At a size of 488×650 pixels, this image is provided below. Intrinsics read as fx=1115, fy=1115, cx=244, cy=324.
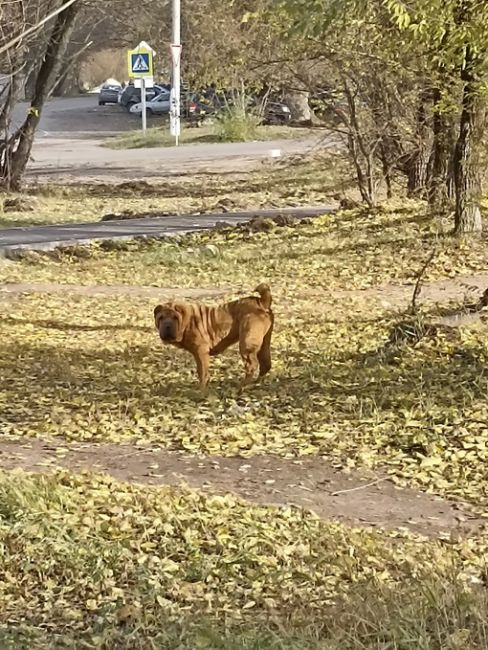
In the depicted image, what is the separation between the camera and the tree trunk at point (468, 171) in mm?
13355

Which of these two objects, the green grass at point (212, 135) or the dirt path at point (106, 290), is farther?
the green grass at point (212, 135)

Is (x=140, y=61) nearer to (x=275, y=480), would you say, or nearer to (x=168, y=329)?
(x=168, y=329)

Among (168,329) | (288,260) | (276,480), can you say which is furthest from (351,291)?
(276,480)

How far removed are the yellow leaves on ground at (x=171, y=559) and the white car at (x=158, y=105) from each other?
1848 inches

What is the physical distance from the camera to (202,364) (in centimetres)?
806

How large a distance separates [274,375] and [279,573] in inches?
158

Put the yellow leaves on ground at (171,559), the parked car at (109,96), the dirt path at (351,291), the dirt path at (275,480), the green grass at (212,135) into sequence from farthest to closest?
the parked car at (109,96) < the green grass at (212,135) < the dirt path at (351,291) < the dirt path at (275,480) < the yellow leaves on ground at (171,559)

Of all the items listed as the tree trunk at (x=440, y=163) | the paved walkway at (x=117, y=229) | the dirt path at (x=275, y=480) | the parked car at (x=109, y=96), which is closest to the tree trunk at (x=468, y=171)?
the tree trunk at (x=440, y=163)

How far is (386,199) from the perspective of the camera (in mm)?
18859

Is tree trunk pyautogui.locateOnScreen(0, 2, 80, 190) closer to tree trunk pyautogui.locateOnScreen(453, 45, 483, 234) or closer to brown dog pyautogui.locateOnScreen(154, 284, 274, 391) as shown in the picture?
tree trunk pyautogui.locateOnScreen(453, 45, 483, 234)

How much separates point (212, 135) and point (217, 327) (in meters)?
30.6

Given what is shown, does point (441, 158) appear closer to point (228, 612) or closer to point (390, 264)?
point (390, 264)

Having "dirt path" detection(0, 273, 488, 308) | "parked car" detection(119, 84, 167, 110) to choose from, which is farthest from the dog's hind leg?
"parked car" detection(119, 84, 167, 110)

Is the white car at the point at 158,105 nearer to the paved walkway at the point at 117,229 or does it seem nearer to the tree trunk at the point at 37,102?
the tree trunk at the point at 37,102
